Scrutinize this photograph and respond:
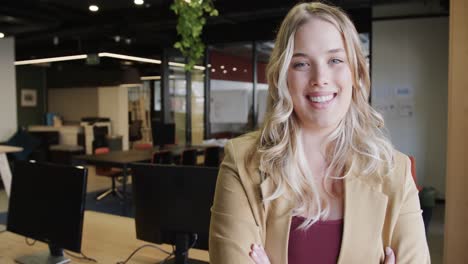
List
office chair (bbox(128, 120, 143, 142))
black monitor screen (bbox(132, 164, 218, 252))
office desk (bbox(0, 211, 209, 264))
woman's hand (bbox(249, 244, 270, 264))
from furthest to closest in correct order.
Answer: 1. office chair (bbox(128, 120, 143, 142))
2. office desk (bbox(0, 211, 209, 264))
3. black monitor screen (bbox(132, 164, 218, 252))
4. woman's hand (bbox(249, 244, 270, 264))

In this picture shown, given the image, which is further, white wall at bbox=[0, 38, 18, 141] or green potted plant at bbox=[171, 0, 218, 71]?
white wall at bbox=[0, 38, 18, 141]

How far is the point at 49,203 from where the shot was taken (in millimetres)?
2094

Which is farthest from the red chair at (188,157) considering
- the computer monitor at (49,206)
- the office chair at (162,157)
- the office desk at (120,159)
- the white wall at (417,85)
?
the computer monitor at (49,206)

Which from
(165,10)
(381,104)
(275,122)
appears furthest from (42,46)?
(275,122)

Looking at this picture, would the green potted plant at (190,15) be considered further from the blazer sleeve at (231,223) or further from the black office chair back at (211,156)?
the blazer sleeve at (231,223)

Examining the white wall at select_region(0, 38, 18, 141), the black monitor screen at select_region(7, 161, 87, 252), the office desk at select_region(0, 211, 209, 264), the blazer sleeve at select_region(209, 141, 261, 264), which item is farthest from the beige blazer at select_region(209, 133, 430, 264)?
the white wall at select_region(0, 38, 18, 141)

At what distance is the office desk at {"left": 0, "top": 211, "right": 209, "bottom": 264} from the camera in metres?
2.24

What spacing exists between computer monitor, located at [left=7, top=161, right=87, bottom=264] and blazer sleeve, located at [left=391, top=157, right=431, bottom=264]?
1.39 meters

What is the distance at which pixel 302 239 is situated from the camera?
3.85ft

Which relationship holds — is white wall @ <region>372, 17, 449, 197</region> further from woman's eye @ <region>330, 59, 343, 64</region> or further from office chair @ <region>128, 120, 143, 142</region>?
office chair @ <region>128, 120, 143, 142</region>

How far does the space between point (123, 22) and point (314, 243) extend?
24.9 ft

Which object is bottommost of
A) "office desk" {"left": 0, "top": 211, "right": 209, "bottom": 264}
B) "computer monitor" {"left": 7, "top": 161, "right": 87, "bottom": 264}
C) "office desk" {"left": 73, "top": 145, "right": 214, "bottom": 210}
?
"office desk" {"left": 0, "top": 211, "right": 209, "bottom": 264}

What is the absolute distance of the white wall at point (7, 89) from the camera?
893 cm

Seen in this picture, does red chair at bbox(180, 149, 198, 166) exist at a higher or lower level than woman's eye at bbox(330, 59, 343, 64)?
lower
